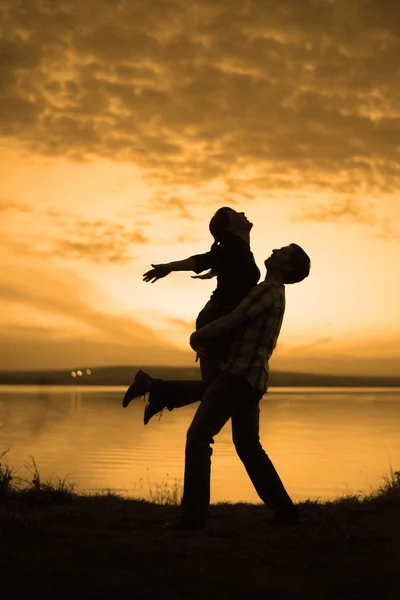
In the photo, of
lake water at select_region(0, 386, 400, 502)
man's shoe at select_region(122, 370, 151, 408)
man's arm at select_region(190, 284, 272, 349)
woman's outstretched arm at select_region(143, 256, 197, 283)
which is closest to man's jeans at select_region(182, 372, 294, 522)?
man's arm at select_region(190, 284, 272, 349)

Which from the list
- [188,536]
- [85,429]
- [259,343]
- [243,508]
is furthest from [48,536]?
[85,429]

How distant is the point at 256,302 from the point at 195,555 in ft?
5.92

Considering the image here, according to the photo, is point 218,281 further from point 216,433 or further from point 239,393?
point 216,433

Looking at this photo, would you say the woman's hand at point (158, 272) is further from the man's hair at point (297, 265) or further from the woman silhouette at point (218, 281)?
the man's hair at point (297, 265)

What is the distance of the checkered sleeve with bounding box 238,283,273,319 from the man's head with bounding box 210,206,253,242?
1.59 ft

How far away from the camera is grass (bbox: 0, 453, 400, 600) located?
4324 millimetres

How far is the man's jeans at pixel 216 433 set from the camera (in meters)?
5.83

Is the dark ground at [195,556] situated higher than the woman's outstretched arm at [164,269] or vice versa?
the woman's outstretched arm at [164,269]

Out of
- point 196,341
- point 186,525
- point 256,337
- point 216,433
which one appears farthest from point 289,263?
point 186,525

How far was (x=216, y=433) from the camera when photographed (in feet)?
19.0

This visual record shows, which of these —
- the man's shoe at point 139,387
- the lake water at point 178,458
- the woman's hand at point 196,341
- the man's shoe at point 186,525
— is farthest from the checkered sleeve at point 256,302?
the lake water at point 178,458

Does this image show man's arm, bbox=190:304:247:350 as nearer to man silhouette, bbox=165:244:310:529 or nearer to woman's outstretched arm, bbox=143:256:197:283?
man silhouette, bbox=165:244:310:529

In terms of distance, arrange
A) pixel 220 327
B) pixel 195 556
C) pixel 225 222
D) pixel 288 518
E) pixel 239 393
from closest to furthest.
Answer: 1. pixel 195 556
2. pixel 220 327
3. pixel 239 393
4. pixel 225 222
5. pixel 288 518

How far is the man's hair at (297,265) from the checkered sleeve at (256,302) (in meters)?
0.29
